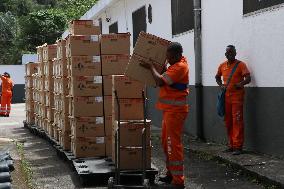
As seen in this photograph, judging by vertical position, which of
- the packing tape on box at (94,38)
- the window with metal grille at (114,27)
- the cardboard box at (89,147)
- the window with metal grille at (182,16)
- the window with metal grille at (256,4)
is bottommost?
the cardboard box at (89,147)

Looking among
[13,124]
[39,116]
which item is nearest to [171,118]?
[39,116]

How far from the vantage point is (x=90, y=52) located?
28.5 ft

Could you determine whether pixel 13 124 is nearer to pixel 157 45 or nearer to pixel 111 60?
pixel 111 60

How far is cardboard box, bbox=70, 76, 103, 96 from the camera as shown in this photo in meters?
8.62

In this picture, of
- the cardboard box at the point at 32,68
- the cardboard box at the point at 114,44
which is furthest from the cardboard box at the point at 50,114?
the cardboard box at the point at 114,44

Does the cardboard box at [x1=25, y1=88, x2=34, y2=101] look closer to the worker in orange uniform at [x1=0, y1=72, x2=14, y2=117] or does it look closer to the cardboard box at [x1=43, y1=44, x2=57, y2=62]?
the cardboard box at [x1=43, y1=44, x2=57, y2=62]

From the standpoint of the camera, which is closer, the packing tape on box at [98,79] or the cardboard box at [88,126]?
the packing tape on box at [98,79]

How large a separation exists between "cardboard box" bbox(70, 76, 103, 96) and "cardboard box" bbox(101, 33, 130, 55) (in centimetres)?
47

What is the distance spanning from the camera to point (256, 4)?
29.6 feet

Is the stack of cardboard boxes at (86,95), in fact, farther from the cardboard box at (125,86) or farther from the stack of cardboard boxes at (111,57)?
the cardboard box at (125,86)

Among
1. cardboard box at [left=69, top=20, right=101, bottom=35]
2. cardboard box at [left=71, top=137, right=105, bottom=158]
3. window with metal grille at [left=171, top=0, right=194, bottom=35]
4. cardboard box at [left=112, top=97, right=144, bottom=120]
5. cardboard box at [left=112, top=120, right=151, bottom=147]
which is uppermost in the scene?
window with metal grille at [left=171, top=0, right=194, bottom=35]

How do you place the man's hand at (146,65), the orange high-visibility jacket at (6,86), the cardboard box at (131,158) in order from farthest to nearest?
the orange high-visibility jacket at (6,86) → the cardboard box at (131,158) → the man's hand at (146,65)

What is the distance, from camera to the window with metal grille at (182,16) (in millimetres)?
12432

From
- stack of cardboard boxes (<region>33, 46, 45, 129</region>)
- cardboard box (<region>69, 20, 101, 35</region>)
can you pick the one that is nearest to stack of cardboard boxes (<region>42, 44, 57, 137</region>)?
stack of cardboard boxes (<region>33, 46, 45, 129</region>)
